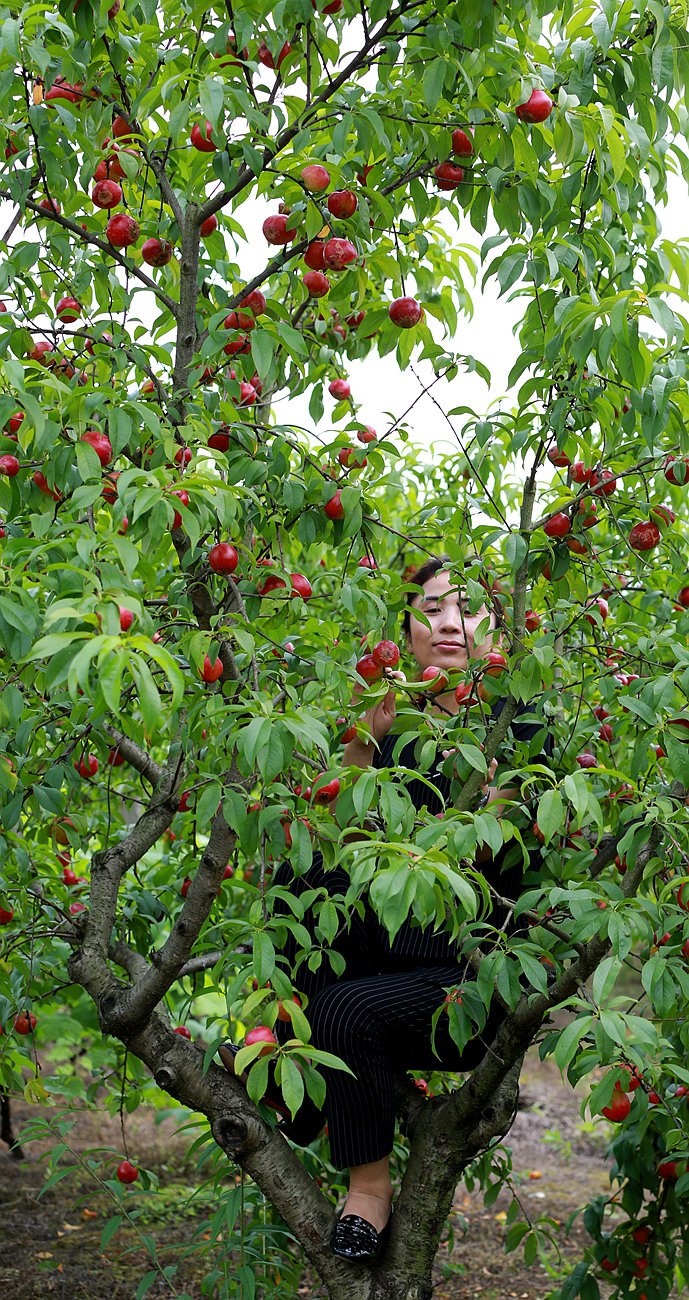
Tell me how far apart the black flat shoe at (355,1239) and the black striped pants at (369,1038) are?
102mm

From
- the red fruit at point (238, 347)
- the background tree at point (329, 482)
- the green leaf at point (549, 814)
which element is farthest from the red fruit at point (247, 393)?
the green leaf at point (549, 814)

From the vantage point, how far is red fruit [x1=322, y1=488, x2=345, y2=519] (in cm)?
190

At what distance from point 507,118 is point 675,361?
455 mm

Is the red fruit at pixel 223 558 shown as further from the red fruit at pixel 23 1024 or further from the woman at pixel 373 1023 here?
the red fruit at pixel 23 1024

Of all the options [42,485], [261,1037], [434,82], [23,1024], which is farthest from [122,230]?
[23,1024]

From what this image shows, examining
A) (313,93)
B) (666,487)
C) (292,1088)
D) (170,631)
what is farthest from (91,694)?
(666,487)

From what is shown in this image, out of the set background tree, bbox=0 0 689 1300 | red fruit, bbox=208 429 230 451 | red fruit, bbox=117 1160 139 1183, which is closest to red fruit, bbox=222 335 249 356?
background tree, bbox=0 0 689 1300

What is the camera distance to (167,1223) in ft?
12.4

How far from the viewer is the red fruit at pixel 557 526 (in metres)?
2.00

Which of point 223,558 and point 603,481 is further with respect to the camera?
point 603,481

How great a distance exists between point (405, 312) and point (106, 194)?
59 cm

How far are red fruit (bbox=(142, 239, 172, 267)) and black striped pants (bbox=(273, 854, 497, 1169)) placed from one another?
3.97ft

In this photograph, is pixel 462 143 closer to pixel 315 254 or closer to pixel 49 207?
pixel 315 254

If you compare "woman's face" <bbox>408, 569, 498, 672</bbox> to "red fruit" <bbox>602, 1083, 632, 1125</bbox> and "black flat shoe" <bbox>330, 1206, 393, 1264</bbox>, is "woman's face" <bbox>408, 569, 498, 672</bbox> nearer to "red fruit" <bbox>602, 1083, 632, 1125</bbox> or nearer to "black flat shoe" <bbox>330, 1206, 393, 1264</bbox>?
"red fruit" <bbox>602, 1083, 632, 1125</bbox>
